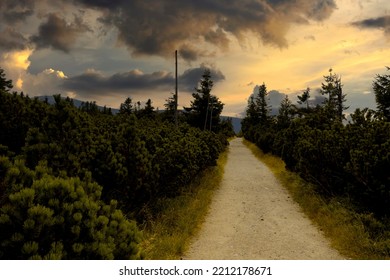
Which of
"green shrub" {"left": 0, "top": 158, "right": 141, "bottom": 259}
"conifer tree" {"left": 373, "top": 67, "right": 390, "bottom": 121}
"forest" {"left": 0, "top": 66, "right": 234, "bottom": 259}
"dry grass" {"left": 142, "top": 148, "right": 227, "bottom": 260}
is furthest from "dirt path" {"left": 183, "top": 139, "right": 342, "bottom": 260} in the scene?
"conifer tree" {"left": 373, "top": 67, "right": 390, "bottom": 121}

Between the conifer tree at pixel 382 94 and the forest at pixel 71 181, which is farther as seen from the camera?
the conifer tree at pixel 382 94

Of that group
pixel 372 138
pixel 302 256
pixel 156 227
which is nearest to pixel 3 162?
pixel 156 227

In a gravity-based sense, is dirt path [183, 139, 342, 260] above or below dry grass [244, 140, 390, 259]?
below

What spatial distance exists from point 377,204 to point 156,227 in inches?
205

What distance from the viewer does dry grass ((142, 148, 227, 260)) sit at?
718 centimetres

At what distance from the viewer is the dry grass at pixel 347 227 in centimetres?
726

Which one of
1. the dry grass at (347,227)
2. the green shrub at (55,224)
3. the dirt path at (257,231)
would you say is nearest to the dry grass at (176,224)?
the dirt path at (257,231)

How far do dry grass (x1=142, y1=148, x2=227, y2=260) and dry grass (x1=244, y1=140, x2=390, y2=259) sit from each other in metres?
3.09

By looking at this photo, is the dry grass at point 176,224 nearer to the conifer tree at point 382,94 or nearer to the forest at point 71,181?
the forest at point 71,181

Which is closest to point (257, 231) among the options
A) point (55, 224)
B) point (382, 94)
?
point (55, 224)

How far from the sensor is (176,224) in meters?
8.96

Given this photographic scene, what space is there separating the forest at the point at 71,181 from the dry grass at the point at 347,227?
12.9 feet

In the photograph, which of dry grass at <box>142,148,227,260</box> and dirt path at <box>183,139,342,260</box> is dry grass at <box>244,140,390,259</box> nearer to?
dirt path at <box>183,139,342,260</box>

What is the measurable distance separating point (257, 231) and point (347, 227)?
2054 millimetres
